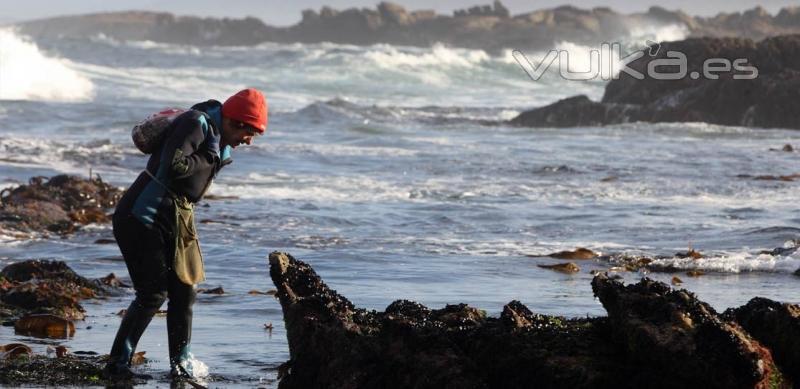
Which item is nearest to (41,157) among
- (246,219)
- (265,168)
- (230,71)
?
(265,168)

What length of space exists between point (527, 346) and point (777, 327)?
91 cm

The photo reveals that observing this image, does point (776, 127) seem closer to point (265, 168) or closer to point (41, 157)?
point (265, 168)

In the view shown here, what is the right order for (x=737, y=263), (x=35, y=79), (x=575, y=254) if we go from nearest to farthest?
(x=737, y=263) < (x=575, y=254) < (x=35, y=79)

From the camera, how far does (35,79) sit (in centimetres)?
4447

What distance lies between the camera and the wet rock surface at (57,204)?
44.7 feet

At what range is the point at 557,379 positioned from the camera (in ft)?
16.2

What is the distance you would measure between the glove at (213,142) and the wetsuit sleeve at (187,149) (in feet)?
0.06

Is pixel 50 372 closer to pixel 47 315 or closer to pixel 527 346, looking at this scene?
pixel 47 315

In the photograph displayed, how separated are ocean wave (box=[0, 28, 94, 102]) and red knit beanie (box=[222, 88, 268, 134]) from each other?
34.8 m

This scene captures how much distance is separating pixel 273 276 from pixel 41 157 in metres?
16.2

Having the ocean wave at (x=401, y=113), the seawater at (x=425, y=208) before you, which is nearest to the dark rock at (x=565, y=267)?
the seawater at (x=425, y=208)

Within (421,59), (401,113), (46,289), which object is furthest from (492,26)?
(46,289)

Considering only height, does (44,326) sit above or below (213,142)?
below

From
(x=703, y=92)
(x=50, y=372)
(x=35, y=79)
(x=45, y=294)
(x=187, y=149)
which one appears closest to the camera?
(x=187, y=149)
